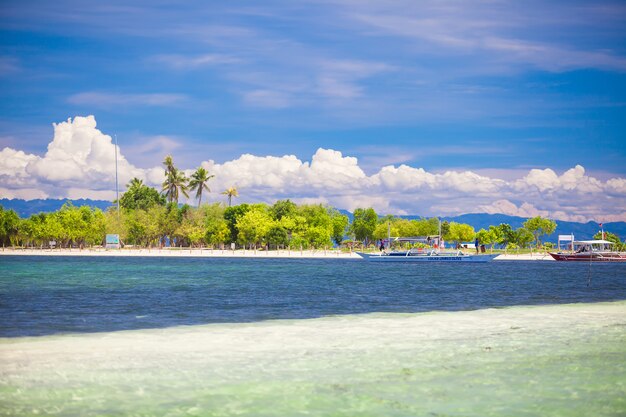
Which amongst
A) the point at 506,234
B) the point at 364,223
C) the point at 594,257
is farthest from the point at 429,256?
the point at 506,234

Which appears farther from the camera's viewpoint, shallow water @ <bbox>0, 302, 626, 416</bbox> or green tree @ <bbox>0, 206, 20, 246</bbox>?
green tree @ <bbox>0, 206, 20, 246</bbox>

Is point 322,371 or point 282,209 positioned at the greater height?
point 282,209

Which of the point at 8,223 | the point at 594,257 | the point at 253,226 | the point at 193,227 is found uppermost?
the point at 8,223

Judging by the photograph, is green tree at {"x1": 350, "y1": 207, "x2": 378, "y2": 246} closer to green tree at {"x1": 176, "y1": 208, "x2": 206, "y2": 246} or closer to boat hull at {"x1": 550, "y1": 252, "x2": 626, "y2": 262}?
green tree at {"x1": 176, "y1": 208, "x2": 206, "y2": 246}

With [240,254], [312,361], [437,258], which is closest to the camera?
[312,361]

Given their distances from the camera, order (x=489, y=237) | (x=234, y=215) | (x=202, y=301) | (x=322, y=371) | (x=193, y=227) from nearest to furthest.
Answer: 1. (x=322, y=371)
2. (x=202, y=301)
3. (x=234, y=215)
4. (x=193, y=227)
5. (x=489, y=237)

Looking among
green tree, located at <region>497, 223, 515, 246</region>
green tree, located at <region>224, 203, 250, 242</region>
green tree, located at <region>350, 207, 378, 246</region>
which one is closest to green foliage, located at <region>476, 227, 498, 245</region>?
green tree, located at <region>497, 223, 515, 246</region>

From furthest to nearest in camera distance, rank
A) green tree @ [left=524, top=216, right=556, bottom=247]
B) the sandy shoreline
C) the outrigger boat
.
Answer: green tree @ [left=524, top=216, right=556, bottom=247] < the sandy shoreline < the outrigger boat

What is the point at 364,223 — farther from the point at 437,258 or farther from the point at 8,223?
the point at 8,223

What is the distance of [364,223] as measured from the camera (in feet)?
593

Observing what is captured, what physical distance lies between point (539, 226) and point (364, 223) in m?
43.5

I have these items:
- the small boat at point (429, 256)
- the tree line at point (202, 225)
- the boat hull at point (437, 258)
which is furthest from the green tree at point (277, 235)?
the boat hull at point (437, 258)

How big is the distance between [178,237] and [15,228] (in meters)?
39.3

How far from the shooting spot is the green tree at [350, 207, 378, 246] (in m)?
181
